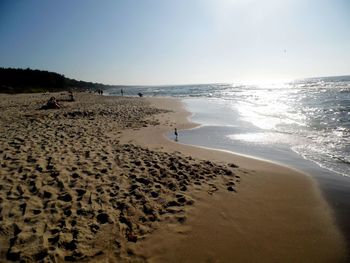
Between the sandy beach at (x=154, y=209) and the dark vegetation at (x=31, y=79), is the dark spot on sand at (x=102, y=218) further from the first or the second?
the dark vegetation at (x=31, y=79)

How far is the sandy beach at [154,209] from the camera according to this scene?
4.46 m

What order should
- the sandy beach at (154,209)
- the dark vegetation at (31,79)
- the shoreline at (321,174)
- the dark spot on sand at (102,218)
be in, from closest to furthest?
1. the sandy beach at (154,209)
2. the dark spot on sand at (102,218)
3. the shoreline at (321,174)
4. the dark vegetation at (31,79)

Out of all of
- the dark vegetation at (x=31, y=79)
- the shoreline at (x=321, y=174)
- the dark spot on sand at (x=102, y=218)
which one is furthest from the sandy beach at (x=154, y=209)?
the dark vegetation at (x=31, y=79)

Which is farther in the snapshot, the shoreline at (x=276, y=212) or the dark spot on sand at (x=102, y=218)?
the dark spot on sand at (x=102, y=218)

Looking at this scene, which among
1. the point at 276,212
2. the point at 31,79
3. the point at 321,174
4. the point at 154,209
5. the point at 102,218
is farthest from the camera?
the point at 31,79

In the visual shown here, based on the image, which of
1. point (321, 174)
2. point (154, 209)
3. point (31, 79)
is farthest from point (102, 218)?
point (31, 79)

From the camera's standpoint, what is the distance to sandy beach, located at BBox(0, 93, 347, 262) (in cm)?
446

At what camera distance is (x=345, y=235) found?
5.10 meters

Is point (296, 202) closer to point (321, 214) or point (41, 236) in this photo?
point (321, 214)

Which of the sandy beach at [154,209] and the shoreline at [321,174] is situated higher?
the sandy beach at [154,209]

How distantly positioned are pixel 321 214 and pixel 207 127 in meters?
11.7

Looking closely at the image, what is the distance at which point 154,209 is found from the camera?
5695mm

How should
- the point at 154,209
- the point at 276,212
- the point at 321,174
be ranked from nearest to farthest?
the point at 154,209
the point at 276,212
the point at 321,174

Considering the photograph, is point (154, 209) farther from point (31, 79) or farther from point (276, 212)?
point (31, 79)
